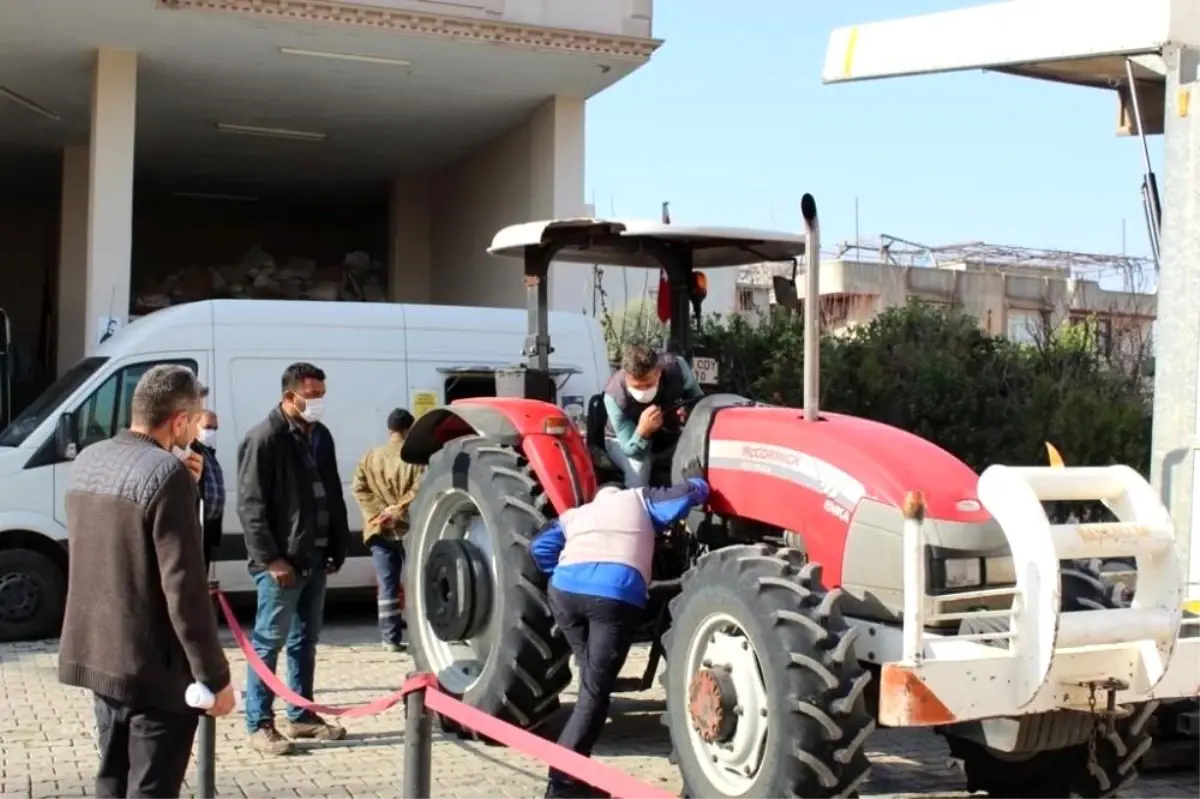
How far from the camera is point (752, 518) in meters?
5.50

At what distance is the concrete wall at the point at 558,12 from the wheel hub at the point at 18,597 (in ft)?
19.5

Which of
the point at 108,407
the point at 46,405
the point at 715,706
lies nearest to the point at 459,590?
the point at 715,706

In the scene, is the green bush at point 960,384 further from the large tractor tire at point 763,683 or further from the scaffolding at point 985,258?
the scaffolding at point 985,258

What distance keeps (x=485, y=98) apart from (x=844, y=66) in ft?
26.0

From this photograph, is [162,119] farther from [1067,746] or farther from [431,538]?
[1067,746]

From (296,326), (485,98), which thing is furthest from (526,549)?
(485,98)

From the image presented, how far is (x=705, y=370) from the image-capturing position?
6875 millimetres

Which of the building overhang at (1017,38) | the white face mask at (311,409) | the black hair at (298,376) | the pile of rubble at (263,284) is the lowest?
the white face mask at (311,409)

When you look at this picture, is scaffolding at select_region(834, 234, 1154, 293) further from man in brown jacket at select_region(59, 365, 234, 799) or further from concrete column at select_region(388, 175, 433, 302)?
man in brown jacket at select_region(59, 365, 234, 799)

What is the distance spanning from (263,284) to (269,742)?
11.8 m

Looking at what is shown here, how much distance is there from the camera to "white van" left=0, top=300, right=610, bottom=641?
30.9 feet

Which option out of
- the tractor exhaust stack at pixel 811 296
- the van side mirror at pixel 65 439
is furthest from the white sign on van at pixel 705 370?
the van side mirror at pixel 65 439

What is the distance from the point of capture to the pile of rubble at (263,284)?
17.0 m

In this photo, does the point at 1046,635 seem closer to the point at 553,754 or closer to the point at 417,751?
the point at 553,754
